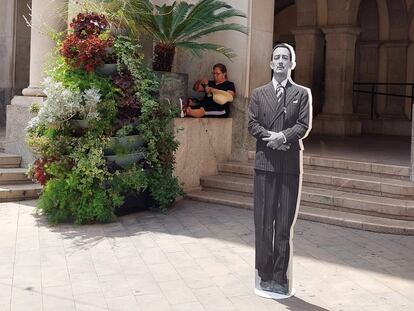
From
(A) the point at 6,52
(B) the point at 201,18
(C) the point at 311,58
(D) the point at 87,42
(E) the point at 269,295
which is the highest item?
(C) the point at 311,58

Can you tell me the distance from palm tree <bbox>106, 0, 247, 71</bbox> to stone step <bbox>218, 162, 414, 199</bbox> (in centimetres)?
263

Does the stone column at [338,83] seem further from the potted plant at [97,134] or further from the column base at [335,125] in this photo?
the potted plant at [97,134]

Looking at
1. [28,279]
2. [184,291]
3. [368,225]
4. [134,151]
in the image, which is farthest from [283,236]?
[134,151]

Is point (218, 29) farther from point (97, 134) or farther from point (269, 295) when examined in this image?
point (269, 295)

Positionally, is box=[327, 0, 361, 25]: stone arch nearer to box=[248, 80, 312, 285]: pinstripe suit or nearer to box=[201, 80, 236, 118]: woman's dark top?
box=[201, 80, 236, 118]: woman's dark top

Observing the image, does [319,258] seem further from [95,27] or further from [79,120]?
[95,27]

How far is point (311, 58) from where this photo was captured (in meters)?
16.8

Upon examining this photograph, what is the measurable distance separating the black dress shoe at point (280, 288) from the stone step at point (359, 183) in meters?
3.82

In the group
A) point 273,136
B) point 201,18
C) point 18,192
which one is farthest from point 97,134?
point 273,136

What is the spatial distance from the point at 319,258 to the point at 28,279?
2968 millimetres

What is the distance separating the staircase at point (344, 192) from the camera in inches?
315

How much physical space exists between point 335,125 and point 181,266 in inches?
438

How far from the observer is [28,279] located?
5520 mm

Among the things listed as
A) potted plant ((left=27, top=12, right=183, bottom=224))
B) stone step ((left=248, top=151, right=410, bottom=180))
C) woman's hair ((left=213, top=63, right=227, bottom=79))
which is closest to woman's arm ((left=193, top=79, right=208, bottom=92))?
woman's hair ((left=213, top=63, right=227, bottom=79))
